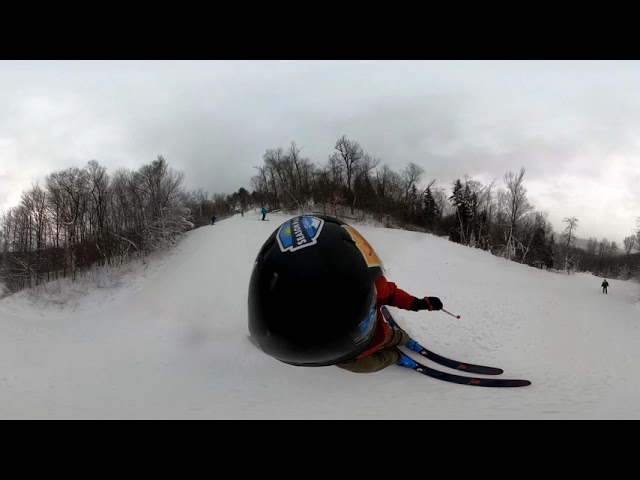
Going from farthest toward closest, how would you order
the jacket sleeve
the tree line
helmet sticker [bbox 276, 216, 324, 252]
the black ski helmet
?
1. the tree line
2. the jacket sleeve
3. helmet sticker [bbox 276, 216, 324, 252]
4. the black ski helmet

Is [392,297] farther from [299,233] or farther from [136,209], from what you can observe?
[136,209]

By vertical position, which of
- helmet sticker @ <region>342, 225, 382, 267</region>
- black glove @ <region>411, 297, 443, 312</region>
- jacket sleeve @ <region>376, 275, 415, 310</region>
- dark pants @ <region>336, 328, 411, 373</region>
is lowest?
dark pants @ <region>336, 328, 411, 373</region>

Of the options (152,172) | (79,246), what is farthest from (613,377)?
(79,246)

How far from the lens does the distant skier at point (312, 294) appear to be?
1.51 meters

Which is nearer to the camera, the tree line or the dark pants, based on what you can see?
the dark pants

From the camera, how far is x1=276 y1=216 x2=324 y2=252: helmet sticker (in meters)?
1.63

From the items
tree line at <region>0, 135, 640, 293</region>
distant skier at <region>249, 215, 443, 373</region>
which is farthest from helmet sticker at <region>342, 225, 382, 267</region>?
tree line at <region>0, 135, 640, 293</region>

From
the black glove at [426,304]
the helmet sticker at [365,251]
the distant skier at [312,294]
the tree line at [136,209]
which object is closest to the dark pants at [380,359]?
the black glove at [426,304]

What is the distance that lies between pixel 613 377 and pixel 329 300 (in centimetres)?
607

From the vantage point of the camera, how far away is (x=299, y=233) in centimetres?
170

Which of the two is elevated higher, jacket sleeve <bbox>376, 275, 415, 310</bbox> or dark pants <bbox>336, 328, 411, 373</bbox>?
jacket sleeve <bbox>376, 275, 415, 310</bbox>

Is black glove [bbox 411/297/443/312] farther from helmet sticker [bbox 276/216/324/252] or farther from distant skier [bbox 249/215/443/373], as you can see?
helmet sticker [bbox 276/216/324/252]

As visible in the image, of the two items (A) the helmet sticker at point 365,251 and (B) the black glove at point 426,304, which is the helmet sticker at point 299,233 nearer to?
(A) the helmet sticker at point 365,251

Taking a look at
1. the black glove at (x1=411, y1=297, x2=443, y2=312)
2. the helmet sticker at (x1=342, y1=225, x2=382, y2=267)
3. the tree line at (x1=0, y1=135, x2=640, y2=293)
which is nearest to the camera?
the helmet sticker at (x1=342, y1=225, x2=382, y2=267)
